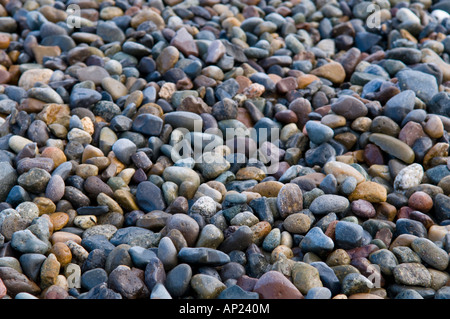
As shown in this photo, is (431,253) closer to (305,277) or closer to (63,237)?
(305,277)

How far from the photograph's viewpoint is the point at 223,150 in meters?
2.58

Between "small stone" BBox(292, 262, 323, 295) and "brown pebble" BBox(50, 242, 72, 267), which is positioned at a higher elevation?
"small stone" BBox(292, 262, 323, 295)

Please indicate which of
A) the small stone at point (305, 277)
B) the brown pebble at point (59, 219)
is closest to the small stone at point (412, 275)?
the small stone at point (305, 277)

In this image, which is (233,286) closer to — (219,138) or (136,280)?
(136,280)

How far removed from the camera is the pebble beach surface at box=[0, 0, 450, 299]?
5.95 feet

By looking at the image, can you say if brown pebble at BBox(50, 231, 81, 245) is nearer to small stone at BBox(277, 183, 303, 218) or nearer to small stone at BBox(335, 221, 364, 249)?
small stone at BBox(277, 183, 303, 218)

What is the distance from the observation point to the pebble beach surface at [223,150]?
71.4 inches

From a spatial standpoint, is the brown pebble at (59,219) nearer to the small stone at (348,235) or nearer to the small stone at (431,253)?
the small stone at (348,235)

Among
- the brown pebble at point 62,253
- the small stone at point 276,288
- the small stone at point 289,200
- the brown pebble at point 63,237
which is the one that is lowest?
the brown pebble at point 63,237

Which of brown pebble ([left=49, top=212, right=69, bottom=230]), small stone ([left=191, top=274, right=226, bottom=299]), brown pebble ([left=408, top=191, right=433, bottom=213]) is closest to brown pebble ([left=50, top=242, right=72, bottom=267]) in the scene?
brown pebble ([left=49, top=212, right=69, bottom=230])

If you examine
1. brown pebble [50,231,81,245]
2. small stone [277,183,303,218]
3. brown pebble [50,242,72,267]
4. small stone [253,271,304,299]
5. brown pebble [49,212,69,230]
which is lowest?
brown pebble [49,212,69,230]

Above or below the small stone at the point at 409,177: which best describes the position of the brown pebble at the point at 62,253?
below

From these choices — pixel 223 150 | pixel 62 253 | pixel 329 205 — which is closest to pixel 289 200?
pixel 329 205

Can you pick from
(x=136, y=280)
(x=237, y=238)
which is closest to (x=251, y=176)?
(x=237, y=238)
